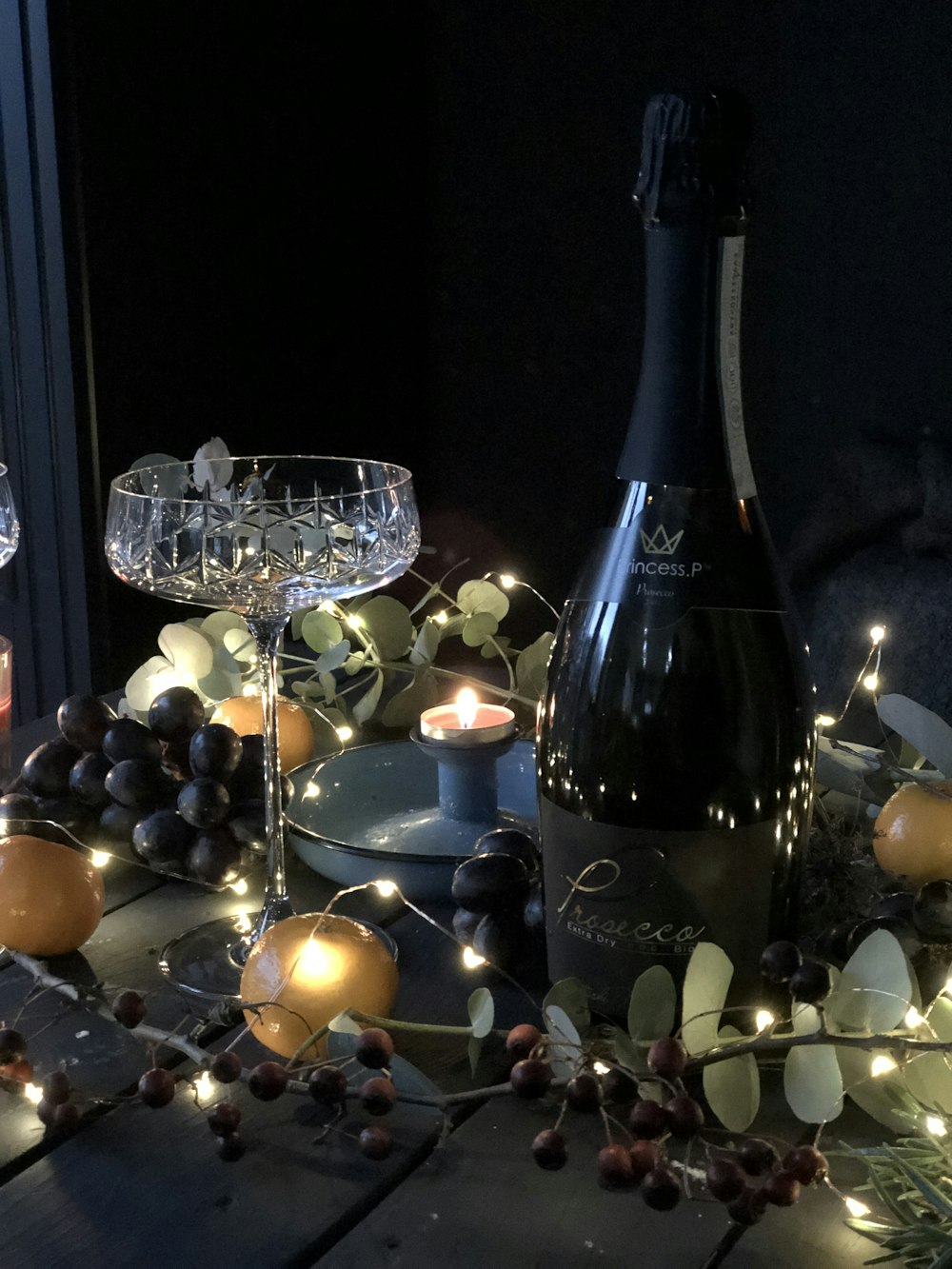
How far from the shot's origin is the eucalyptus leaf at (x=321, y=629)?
0.97 meters

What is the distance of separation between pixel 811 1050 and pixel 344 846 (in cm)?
31

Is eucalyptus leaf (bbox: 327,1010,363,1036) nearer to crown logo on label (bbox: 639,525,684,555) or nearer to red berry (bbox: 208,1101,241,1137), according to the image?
red berry (bbox: 208,1101,241,1137)

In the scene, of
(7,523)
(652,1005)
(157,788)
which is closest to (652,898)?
(652,1005)

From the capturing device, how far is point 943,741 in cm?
67

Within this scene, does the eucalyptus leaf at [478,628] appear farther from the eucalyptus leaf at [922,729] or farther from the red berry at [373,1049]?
the red berry at [373,1049]

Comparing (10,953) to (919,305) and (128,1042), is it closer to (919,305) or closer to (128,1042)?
(128,1042)

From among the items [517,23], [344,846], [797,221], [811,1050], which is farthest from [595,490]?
[811,1050]

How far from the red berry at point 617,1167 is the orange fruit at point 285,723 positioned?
48 centimetres

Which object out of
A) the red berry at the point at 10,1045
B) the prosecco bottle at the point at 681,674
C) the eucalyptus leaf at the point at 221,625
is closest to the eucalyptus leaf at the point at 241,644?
the eucalyptus leaf at the point at 221,625

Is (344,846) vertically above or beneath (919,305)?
beneath

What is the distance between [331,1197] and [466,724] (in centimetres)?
35

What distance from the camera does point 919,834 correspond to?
672 mm

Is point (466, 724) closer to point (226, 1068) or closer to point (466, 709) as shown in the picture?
point (466, 709)

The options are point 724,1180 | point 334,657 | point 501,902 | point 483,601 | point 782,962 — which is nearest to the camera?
point 724,1180
